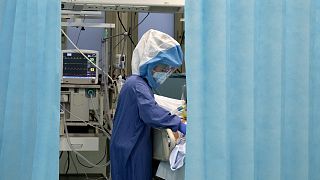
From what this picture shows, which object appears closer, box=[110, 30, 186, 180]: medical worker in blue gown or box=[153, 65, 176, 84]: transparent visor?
box=[110, 30, 186, 180]: medical worker in blue gown

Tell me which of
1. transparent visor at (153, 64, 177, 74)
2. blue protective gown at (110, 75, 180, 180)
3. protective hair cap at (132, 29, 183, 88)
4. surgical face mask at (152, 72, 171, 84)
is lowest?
blue protective gown at (110, 75, 180, 180)

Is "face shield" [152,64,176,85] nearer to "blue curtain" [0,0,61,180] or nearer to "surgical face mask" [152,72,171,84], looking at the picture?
"surgical face mask" [152,72,171,84]

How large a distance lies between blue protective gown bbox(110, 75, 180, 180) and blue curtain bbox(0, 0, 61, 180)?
101 cm

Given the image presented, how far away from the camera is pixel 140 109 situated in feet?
8.88

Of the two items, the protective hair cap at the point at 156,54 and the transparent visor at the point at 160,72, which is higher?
the protective hair cap at the point at 156,54

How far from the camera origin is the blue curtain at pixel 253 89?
176 cm

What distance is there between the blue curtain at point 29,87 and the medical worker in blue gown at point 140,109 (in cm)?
100

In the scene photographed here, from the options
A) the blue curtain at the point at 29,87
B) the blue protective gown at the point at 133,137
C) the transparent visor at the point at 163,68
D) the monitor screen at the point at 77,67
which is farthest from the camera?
the monitor screen at the point at 77,67

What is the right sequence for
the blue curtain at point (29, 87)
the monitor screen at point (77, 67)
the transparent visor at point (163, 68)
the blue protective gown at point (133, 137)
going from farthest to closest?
the monitor screen at point (77, 67)
the transparent visor at point (163, 68)
the blue protective gown at point (133, 137)
the blue curtain at point (29, 87)

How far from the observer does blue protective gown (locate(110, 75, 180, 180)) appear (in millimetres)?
2748

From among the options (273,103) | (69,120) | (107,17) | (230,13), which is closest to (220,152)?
(273,103)

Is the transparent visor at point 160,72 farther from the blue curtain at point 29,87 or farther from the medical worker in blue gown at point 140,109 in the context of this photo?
the blue curtain at point 29,87

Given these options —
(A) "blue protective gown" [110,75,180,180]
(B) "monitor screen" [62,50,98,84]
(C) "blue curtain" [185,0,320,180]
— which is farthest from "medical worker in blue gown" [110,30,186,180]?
(B) "monitor screen" [62,50,98,84]

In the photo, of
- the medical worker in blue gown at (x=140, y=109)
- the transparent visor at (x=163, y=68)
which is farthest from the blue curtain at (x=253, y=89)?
the transparent visor at (x=163, y=68)
